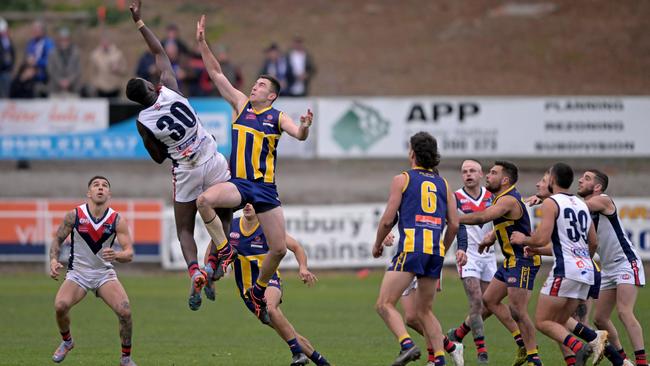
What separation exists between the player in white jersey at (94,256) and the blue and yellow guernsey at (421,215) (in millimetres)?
3388

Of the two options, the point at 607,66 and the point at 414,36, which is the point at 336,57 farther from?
the point at 607,66

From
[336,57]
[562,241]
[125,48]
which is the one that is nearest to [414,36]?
[336,57]

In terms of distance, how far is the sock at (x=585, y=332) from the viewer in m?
11.6

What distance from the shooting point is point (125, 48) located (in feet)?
133

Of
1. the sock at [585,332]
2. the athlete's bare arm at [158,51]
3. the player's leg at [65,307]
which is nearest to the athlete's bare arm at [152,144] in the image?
the athlete's bare arm at [158,51]

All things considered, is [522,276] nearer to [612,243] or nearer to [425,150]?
[612,243]

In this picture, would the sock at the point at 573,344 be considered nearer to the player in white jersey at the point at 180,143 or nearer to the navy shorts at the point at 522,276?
the navy shorts at the point at 522,276

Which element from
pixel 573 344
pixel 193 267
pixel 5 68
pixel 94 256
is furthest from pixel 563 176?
pixel 5 68

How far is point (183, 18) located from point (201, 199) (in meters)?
32.0

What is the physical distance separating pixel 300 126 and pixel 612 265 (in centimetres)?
406

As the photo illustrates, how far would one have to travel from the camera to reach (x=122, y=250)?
1250 centimetres

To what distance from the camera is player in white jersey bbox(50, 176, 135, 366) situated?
12336mm

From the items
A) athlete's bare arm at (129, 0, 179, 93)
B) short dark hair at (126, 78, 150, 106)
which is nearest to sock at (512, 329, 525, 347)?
athlete's bare arm at (129, 0, 179, 93)

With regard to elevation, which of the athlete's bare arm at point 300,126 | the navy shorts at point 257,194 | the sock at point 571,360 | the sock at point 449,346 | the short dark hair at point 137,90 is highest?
the short dark hair at point 137,90
